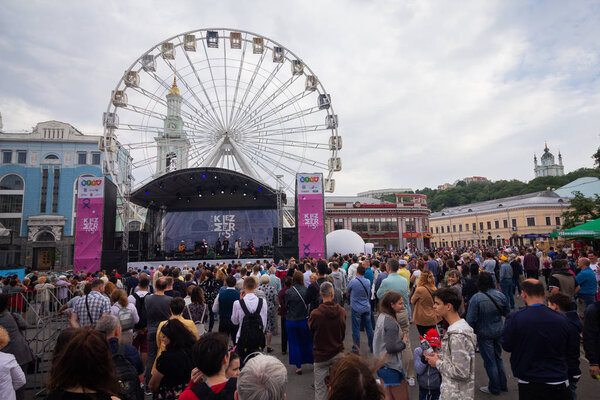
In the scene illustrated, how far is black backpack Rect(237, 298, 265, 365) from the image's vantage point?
207 inches

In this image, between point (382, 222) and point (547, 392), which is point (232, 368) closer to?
point (547, 392)

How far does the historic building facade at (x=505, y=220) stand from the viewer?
5247 centimetres

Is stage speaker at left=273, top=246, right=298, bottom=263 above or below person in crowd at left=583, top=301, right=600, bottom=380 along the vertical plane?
above

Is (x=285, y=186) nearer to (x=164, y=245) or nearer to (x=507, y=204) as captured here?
(x=164, y=245)

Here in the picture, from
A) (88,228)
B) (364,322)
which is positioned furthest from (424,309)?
(88,228)

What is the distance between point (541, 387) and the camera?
11.0 ft

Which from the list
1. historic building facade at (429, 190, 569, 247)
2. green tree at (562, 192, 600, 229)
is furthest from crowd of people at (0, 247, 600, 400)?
historic building facade at (429, 190, 569, 247)

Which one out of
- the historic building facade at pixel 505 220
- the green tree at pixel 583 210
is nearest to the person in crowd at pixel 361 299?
the green tree at pixel 583 210

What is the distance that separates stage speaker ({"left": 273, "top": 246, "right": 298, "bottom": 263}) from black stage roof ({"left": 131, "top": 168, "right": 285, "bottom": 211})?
14.6 feet

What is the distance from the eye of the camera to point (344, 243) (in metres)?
29.4

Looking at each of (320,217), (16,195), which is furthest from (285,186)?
(16,195)

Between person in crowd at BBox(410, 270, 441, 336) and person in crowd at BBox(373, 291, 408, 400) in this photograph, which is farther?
person in crowd at BBox(410, 270, 441, 336)

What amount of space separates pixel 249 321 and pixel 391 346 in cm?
214

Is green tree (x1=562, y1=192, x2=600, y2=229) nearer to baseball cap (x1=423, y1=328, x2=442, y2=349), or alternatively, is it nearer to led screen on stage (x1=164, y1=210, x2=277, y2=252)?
led screen on stage (x1=164, y1=210, x2=277, y2=252)
